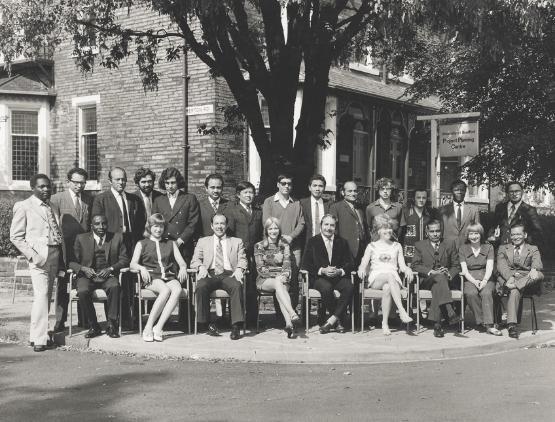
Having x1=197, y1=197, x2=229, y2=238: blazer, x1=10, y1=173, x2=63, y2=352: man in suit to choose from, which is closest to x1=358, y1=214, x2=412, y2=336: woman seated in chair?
x1=197, y1=197, x2=229, y2=238: blazer

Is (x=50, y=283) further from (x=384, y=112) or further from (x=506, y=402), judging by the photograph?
(x=384, y=112)

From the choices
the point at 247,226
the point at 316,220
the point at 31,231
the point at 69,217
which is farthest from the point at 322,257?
the point at 31,231

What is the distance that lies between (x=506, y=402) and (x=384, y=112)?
16327 mm

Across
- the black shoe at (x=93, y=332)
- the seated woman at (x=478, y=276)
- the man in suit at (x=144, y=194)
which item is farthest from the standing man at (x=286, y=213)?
the black shoe at (x=93, y=332)

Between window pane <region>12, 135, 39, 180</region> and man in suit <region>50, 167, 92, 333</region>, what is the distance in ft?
38.1

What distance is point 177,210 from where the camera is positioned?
33.4 ft

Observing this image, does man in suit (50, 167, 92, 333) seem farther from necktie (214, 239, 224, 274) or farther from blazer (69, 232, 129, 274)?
necktie (214, 239, 224, 274)

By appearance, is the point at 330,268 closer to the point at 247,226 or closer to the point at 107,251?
the point at 247,226

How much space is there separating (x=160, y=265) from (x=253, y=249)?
1.31 meters

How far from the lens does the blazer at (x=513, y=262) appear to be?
10192mm

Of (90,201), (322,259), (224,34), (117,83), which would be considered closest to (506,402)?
(322,259)

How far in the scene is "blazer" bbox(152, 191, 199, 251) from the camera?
33.4 ft

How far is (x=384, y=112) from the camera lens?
867 inches

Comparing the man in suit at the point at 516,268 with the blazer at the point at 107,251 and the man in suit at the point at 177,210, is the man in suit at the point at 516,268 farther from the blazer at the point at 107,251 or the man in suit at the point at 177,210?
the blazer at the point at 107,251
